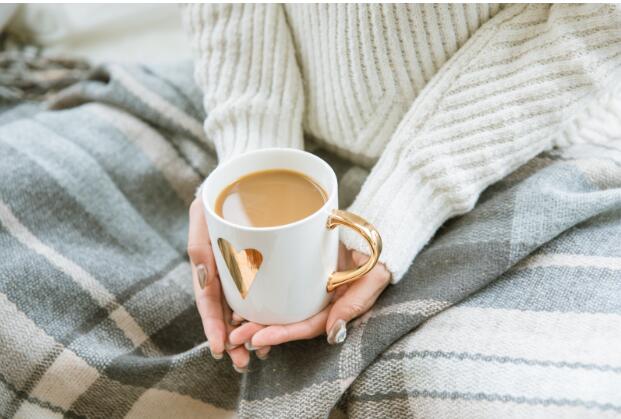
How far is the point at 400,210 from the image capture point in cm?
61

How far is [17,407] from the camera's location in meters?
0.59

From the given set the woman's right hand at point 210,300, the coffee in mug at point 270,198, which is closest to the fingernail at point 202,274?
the woman's right hand at point 210,300

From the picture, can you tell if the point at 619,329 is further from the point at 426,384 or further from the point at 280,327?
the point at 280,327

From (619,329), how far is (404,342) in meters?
0.19

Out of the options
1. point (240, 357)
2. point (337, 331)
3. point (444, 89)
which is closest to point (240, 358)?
point (240, 357)

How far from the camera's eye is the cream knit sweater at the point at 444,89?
61 cm

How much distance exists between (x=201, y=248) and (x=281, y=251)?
0.18m

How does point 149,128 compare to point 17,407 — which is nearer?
point 17,407

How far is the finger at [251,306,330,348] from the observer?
Result: 1.80 ft

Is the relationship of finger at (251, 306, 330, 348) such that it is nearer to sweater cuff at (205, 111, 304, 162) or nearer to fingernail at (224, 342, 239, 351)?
fingernail at (224, 342, 239, 351)

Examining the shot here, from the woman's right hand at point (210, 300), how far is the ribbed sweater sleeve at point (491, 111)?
0.15m

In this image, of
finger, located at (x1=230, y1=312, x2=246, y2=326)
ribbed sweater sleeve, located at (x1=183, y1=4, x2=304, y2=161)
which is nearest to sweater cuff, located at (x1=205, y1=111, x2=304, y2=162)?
ribbed sweater sleeve, located at (x1=183, y1=4, x2=304, y2=161)

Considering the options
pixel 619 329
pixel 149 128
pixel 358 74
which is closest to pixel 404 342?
pixel 619 329

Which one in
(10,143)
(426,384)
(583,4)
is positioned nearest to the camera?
(426,384)
